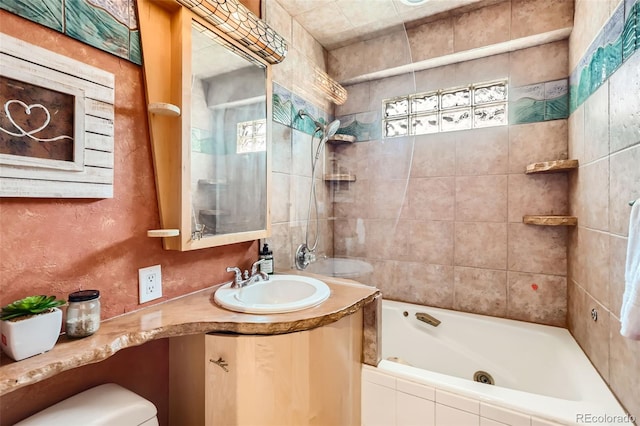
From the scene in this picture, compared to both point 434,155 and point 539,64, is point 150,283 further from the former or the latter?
point 539,64

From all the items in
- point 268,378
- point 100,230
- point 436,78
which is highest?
point 436,78

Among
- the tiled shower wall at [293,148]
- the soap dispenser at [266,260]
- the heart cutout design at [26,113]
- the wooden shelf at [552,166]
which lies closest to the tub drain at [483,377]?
the tiled shower wall at [293,148]

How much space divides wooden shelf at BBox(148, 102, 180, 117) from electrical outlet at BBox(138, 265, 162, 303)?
602 millimetres

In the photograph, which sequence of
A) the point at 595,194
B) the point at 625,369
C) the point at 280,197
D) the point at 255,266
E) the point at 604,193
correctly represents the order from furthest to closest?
the point at 280,197 → the point at 255,266 → the point at 595,194 → the point at 604,193 → the point at 625,369

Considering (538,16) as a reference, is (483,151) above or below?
below

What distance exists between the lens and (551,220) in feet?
5.73

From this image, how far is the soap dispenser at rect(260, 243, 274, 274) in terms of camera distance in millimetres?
1618

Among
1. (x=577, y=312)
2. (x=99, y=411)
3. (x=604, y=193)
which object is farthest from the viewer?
(x=577, y=312)

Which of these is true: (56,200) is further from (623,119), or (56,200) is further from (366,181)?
(623,119)

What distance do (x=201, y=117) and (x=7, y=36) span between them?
0.61m

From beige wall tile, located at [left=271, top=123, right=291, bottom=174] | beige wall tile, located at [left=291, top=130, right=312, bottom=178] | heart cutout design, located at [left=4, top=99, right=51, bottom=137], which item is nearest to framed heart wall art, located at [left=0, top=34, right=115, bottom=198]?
heart cutout design, located at [left=4, top=99, right=51, bottom=137]

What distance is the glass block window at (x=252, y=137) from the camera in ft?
5.11

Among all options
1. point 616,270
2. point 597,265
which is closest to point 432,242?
→ point 597,265

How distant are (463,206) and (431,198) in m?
0.22
